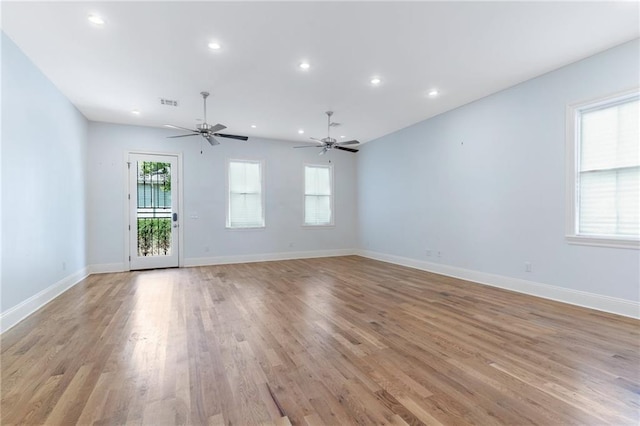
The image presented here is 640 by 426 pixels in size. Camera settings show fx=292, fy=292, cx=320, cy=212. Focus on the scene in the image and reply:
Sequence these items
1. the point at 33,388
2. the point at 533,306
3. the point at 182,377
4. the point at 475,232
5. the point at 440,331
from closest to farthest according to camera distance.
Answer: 1. the point at 33,388
2. the point at 182,377
3. the point at 440,331
4. the point at 533,306
5. the point at 475,232

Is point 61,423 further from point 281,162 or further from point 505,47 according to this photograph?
point 281,162

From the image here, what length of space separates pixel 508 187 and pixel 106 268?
7926 mm

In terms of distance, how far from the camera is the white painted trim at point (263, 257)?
7.04m

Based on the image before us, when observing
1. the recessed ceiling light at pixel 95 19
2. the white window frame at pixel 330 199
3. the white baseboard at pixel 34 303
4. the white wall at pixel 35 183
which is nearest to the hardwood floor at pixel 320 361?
the white baseboard at pixel 34 303

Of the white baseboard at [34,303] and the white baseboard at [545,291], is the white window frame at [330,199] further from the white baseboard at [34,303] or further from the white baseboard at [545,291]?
the white baseboard at [34,303]

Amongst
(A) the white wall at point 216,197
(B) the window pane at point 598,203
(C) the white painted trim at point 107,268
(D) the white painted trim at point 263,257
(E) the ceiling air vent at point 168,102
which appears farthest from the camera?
(D) the white painted trim at point 263,257

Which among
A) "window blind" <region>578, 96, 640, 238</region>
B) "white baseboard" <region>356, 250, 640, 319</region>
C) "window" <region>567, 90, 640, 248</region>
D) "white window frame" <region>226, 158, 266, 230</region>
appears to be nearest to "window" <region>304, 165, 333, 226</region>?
"white window frame" <region>226, 158, 266, 230</region>

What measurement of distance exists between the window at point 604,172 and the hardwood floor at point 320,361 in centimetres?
105

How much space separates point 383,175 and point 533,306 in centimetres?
461

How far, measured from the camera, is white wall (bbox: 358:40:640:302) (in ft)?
12.0

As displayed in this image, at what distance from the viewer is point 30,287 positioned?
3.64 meters

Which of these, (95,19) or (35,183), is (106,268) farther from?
(95,19)

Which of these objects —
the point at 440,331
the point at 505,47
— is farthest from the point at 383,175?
the point at 440,331

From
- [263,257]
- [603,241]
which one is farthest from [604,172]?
[263,257]
